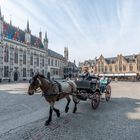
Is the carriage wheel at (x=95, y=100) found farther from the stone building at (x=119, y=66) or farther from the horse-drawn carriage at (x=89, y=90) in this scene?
the stone building at (x=119, y=66)

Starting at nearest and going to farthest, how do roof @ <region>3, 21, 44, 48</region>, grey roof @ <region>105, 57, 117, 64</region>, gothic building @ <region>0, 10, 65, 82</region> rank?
gothic building @ <region>0, 10, 65, 82</region>, roof @ <region>3, 21, 44, 48</region>, grey roof @ <region>105, 57, 117, 64</region>

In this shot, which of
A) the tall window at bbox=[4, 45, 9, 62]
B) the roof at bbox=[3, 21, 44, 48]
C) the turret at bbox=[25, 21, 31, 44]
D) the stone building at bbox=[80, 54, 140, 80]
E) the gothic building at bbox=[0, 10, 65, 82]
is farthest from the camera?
the stone building at bbox=[80, 54, 140, 80]

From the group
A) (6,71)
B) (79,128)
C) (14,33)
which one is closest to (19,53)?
(14,33)

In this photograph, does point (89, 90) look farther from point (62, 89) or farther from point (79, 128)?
point (79, 128)

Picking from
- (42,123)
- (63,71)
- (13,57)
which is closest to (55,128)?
(42,123)

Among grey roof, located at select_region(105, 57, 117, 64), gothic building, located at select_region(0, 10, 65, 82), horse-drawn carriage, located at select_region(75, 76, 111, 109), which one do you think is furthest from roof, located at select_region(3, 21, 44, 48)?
horse-drawn carriage, located at select_region(75, 76, 111, 109)

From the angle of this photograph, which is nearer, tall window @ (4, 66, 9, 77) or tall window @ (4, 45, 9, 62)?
tall window @ (4, 66, 9, 77)

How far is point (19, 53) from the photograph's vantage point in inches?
2400

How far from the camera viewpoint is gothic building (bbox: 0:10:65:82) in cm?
5431

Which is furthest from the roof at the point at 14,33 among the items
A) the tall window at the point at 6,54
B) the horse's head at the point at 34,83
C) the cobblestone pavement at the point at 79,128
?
the cobblestone pavement at the point at 79,128

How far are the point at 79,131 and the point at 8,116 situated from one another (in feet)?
12.4

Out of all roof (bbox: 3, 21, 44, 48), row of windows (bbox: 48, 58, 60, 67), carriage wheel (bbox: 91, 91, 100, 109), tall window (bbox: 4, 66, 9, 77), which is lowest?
carriage wheel (bbox: 91, 91, 100, 109)

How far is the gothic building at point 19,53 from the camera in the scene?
54.3m

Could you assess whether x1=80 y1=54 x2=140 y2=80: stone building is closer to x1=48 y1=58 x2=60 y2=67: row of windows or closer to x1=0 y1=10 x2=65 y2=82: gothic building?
A: x1=48 y1=58 x2=60 y2=67: row of windows
